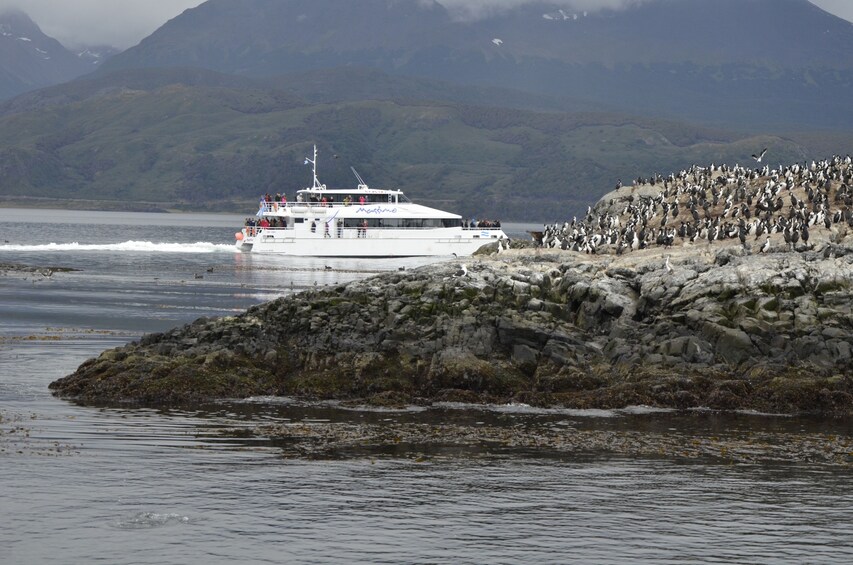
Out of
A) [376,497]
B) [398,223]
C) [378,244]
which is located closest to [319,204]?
[378,244]

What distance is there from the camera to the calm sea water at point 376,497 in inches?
755

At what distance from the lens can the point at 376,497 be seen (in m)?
21.9

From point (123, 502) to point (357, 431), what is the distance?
23.6ft

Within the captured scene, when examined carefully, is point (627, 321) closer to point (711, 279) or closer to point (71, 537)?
point (711, 279)

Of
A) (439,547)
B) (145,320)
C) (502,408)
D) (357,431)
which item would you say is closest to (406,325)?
(502,408)

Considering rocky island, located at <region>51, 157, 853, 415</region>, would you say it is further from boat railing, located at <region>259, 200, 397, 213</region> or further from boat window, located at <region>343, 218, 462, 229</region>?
boat railing, located at <region>259, 200, 397, 213</region>

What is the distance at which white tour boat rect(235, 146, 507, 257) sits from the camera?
4203 inches

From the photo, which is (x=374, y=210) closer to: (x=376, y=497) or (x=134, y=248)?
(x=134, y=248)

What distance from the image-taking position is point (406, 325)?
33750 mm

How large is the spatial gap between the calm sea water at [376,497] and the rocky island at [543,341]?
132 centimetres

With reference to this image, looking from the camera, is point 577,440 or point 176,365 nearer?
point 577,440

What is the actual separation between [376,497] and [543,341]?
12.2 metres

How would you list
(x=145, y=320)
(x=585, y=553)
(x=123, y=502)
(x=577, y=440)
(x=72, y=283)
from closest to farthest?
(x=585, y=553)
(x=123, y=502)
(x=577, y=440)
(x=145, y=320)
(x=72, y=283)

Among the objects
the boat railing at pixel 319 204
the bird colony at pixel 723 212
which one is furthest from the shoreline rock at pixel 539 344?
the boat railing at pixel 319 204
